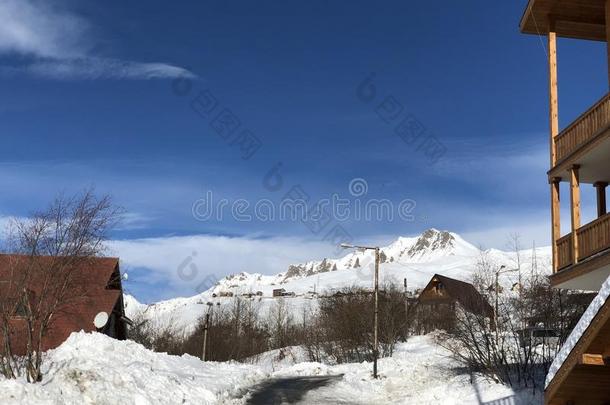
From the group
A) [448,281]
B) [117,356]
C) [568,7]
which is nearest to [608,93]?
[568,7]

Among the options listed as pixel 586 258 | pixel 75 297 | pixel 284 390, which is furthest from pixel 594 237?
pixel 75 297

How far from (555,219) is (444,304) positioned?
59.1 metres

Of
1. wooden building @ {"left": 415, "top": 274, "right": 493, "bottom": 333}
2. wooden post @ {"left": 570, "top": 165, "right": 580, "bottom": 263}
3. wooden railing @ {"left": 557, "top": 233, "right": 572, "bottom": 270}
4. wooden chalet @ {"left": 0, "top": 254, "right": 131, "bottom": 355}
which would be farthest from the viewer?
wooden building @ {"left": 415, "top": 274, "right": 493, "bottom": 333}

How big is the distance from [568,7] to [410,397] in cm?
1445

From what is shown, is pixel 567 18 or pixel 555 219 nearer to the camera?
pixel 555 219

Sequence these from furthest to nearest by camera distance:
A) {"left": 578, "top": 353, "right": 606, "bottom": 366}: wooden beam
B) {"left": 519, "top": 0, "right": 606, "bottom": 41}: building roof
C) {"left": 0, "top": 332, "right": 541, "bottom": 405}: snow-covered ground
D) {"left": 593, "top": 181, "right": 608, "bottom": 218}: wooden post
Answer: {"left": 593, "top": 181, "right": 608, "bottom": 218}: wooden post
{"left": 519, "top": 0, "right": 606, "bottom": 41}: building roof
{"left": 0, "top": 332, "right": 541, "bottom": 405}: snow-covered ground
{"left": 578, "top": 353, "right": 606, "bottom": 366}: wooden beam

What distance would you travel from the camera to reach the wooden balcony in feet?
53.2

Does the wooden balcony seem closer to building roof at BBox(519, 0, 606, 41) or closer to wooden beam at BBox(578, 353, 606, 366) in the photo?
building roof at BBox(519, 0, 606, 41)

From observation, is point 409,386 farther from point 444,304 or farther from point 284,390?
point 444,304

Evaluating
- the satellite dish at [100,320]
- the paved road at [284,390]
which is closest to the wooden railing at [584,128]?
the paved road at [284,390]

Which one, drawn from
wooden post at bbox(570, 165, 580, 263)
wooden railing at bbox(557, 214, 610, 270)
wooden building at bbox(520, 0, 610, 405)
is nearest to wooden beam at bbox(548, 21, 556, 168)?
wooden building at bbox(520, 0, 610, 405)

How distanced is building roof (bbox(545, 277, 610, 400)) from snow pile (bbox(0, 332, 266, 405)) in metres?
11.9

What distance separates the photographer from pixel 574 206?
18.3 metres

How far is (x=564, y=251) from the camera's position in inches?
733
